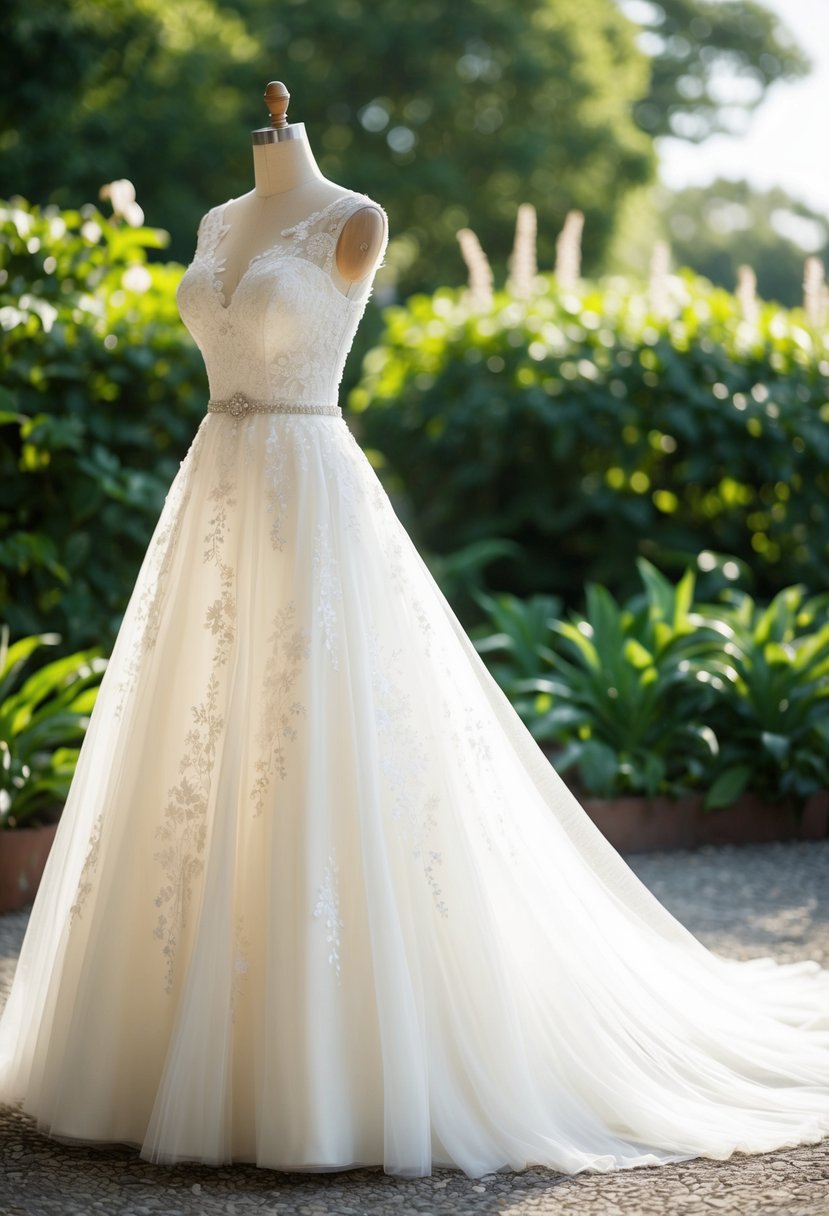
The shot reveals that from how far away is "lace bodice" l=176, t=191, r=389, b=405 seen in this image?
9.20 feet

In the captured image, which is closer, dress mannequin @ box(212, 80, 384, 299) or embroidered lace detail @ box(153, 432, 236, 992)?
embroidered lace detail @ box(153, 432, 236, 992)

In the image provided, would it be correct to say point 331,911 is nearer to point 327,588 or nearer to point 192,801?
point 192,801

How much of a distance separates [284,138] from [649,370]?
385 cm

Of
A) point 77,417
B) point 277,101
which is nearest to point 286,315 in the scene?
point 277,101

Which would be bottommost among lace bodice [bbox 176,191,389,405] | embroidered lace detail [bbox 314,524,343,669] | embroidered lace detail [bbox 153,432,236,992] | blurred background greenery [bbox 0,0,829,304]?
embroidered lace detail [bbox 153,432,236,992]

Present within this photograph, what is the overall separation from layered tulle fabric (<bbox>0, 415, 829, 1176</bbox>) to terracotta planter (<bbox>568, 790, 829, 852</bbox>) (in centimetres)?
208

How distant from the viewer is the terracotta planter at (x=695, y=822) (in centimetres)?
509

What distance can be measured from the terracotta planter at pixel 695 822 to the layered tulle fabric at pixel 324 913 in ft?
6.82

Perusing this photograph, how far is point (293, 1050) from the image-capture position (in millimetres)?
2453

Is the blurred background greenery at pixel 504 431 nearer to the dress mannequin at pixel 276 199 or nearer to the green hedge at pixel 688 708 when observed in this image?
the green hedge at pixel 688 708

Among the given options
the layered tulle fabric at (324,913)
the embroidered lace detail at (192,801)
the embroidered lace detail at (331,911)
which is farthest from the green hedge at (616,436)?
the embroidered lace detail at (331,911)

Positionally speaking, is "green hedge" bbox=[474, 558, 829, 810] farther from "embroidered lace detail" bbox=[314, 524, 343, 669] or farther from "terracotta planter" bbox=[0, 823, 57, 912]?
"embroidered lace detail" bbox=[314, 524, 343, 669]

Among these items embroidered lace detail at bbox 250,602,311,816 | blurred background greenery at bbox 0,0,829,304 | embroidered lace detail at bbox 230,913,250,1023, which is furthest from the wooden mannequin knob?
blurred background greenery at bbox 0,0,829,304

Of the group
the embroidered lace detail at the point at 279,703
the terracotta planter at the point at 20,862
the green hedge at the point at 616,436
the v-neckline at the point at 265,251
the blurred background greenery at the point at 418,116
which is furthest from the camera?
the blurred background greenery at the point at 418,116
